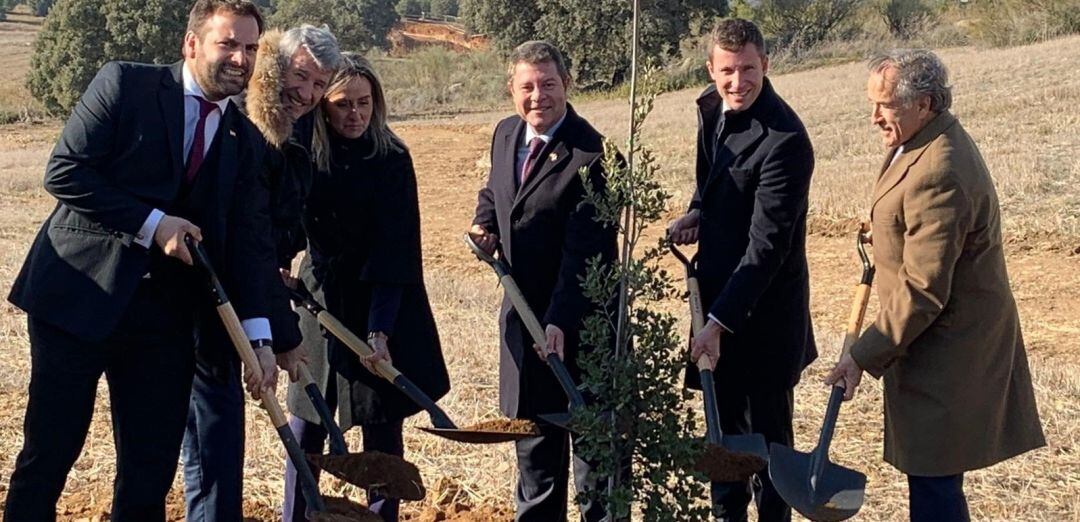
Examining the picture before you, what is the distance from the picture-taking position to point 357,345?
4.23 m

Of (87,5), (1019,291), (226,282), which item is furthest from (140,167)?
(87,5)

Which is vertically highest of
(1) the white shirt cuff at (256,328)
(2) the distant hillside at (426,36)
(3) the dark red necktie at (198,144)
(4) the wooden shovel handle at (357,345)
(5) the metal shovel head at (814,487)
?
(3) the dark red necktie at (198,144)

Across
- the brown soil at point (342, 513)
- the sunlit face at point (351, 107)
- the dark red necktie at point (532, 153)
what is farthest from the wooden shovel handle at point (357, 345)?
the dark red necktie at point (532, 153)

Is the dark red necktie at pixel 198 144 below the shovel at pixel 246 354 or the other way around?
the other way around

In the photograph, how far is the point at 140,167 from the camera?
3.54 meters

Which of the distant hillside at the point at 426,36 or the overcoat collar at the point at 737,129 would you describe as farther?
the distant hillside at the point at 426,36

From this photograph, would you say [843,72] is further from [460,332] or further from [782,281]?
[782,281]

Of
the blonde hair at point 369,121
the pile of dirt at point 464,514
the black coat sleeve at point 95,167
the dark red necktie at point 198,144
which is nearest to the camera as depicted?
the black coat sleeve at point 95,167

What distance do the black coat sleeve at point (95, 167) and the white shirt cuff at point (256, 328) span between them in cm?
49

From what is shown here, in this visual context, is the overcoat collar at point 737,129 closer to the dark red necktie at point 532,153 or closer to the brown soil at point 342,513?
the dark red necktie at point 532,153

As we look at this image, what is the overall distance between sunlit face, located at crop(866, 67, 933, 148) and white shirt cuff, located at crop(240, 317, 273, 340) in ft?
6.54

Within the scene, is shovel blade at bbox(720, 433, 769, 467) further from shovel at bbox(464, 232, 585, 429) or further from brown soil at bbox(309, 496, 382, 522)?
brown soil at bbox(309, 496, 382, 522)

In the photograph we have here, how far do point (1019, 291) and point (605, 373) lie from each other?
26.2ft

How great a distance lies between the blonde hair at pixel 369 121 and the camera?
412 cm
